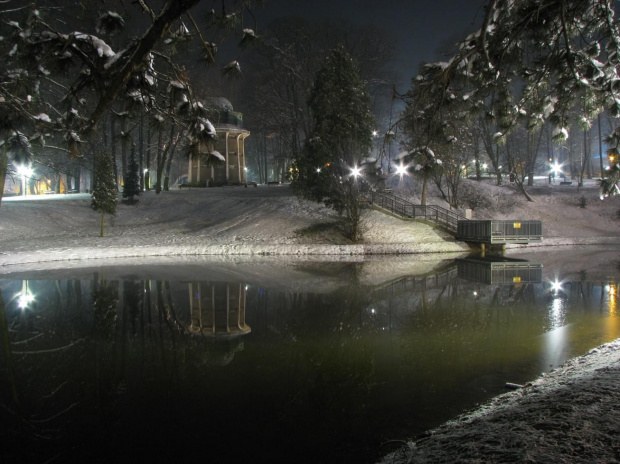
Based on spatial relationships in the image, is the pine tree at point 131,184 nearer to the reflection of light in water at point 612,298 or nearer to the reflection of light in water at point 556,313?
the reflection of light in water at point 556,313

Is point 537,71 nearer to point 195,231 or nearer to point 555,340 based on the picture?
point 555,340

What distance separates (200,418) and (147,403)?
0.79 meters

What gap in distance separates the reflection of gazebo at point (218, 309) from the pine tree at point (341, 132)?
12333 mm

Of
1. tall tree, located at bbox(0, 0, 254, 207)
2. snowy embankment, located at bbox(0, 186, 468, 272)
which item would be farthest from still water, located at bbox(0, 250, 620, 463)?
snowy embankment, located at bbox(0, 186, 468, 272)

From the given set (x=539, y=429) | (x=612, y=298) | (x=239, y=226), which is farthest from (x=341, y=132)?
(x=539, y=429)

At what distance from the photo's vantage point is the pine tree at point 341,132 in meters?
24.6

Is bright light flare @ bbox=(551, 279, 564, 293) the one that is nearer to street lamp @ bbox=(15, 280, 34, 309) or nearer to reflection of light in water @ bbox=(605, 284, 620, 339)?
reflection of light in water @ bbox=(605, 284, 620, 339)

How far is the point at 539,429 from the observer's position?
3686 millimetres

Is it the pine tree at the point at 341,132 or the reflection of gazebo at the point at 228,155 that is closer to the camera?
the pine tree at the point at 341,132

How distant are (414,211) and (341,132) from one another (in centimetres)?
790

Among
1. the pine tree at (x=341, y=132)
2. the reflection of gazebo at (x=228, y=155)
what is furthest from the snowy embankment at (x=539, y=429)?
the reflection of gazebo at (x=228, y=155)

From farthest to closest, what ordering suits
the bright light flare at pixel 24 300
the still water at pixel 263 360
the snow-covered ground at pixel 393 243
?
the bright light flare at pixel 24 300 → the still water at pixel 263 360 → the snow-covered ground at pixel 393 243

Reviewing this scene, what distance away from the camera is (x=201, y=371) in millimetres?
6305

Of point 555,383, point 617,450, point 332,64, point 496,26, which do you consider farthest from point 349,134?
point 617,450
